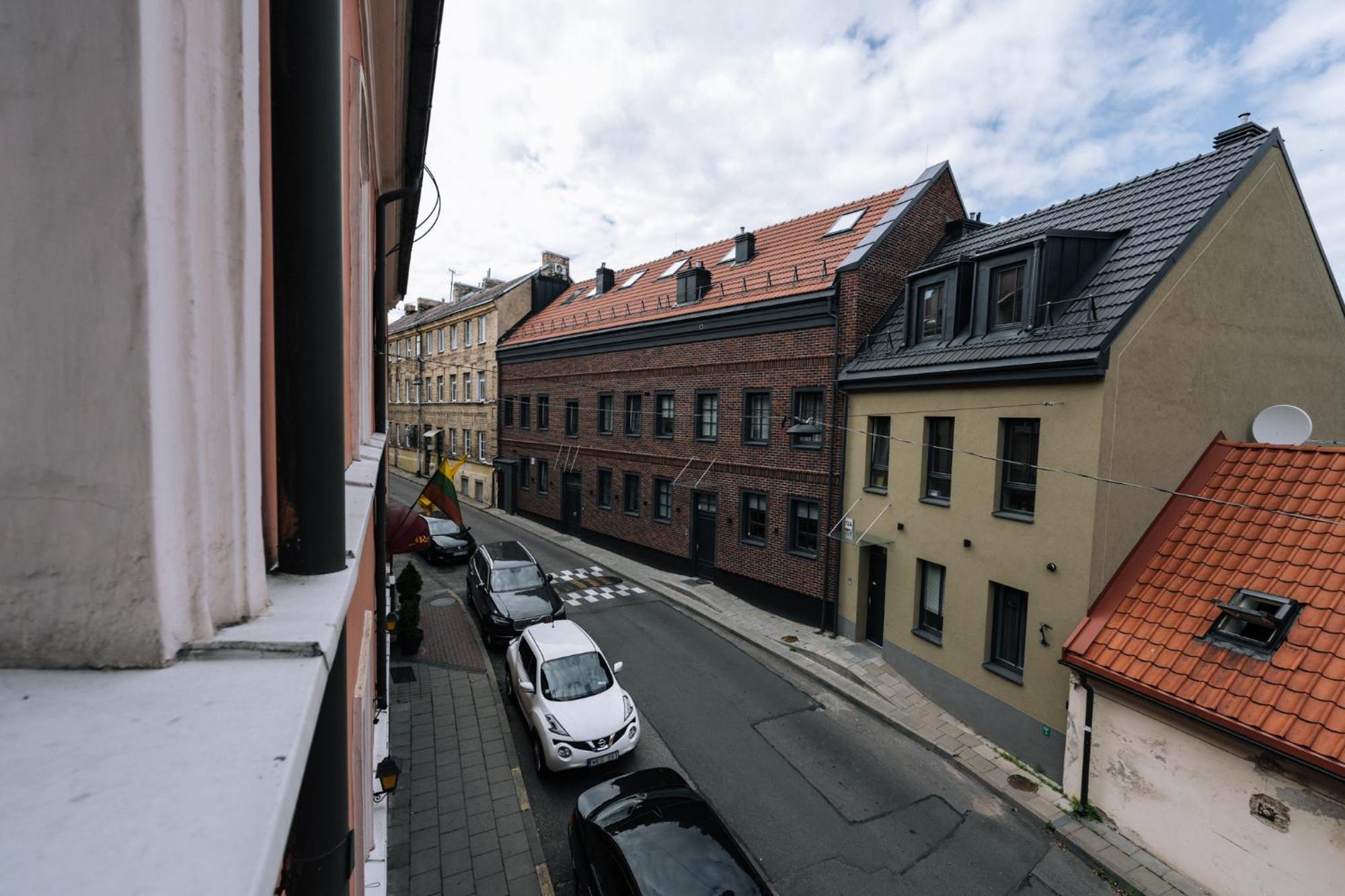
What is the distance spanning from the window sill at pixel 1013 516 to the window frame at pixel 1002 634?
1173 mm


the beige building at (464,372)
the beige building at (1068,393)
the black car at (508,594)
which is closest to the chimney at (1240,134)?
the beige building at (1068,393)

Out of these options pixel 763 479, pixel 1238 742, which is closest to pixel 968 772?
pixel 1238 742

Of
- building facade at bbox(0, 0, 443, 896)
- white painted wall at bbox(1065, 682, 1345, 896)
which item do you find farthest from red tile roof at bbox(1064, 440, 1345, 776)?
building facade at bbox(0, 0, 443, 896)

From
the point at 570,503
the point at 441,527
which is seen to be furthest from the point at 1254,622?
the point at 570,503

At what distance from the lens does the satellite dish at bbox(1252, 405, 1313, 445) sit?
32.8ft

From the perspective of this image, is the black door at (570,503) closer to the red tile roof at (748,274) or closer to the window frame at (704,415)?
the red tile roof at (748,274)

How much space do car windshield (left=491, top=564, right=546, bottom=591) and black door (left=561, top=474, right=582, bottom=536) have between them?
31.3 ft

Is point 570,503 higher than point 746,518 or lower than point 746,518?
lower

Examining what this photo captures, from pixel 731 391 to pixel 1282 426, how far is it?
442 inches

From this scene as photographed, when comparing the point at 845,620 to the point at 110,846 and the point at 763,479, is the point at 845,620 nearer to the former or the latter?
the point at 763,479

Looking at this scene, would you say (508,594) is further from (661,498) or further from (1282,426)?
(1282,426)

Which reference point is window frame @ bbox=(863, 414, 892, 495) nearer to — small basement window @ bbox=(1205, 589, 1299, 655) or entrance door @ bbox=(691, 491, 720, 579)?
entrance door @ bbox=(691, 491, 720, 579)

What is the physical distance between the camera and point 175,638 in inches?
38.0

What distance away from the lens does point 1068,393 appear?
9.62m
